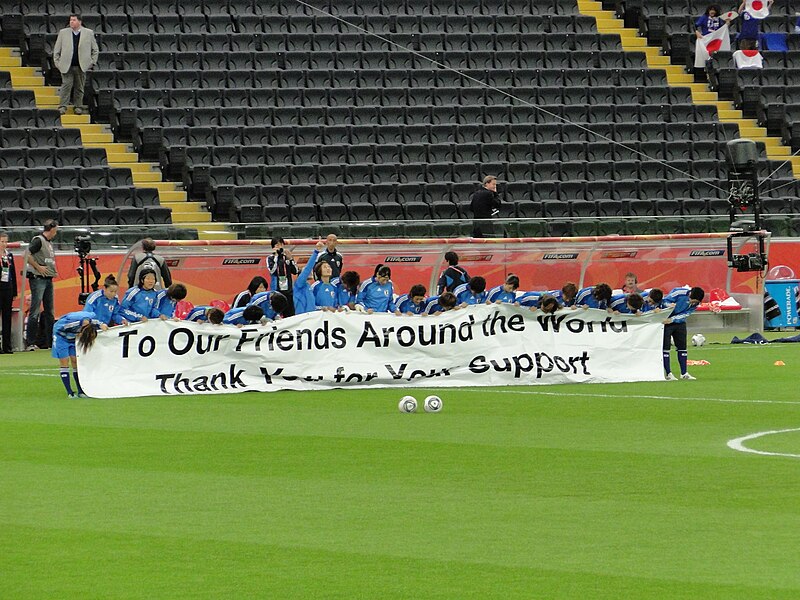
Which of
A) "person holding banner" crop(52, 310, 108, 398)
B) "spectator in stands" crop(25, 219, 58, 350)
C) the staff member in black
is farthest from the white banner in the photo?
the staff member in black

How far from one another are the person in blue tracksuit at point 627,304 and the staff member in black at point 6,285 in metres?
10.4

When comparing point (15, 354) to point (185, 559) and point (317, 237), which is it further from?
point (185, 559)

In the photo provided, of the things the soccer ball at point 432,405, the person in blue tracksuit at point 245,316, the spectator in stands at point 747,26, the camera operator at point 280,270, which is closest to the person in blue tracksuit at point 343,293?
the camera operator at point 280,270

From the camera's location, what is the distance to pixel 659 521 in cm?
908

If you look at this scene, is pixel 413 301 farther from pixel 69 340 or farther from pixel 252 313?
pixel 69 340

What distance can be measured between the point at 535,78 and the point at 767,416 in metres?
21.2

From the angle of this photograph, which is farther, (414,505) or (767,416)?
(767,416)

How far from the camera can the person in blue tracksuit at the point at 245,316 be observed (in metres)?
19.3

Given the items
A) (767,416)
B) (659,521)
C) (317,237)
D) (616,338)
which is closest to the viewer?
(659,521)

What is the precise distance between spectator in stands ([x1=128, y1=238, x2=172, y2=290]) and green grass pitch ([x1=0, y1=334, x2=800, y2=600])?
318 inches

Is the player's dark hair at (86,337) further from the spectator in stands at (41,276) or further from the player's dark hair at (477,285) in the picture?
the spectator in stands at (41,276)

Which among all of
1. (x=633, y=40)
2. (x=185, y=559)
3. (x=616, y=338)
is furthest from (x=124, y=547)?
(x=633, y=40)

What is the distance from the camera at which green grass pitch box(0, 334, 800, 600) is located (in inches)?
297

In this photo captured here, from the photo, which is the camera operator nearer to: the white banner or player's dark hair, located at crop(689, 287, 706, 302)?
the white banner
